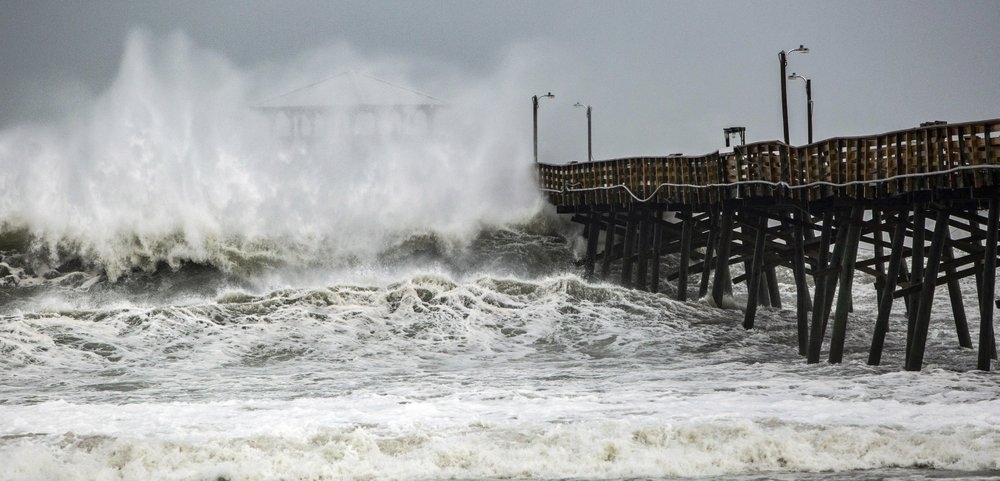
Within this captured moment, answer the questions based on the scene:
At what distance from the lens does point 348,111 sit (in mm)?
92750

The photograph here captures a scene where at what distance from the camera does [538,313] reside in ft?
86.0

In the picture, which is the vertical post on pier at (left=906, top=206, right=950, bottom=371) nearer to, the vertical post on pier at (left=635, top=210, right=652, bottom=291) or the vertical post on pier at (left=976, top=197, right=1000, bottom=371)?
the vertical post on pier at (left=976, top=197, right=1000, bottom=371)

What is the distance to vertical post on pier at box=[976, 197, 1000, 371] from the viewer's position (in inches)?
672

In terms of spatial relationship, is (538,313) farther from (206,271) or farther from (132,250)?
(132,250)

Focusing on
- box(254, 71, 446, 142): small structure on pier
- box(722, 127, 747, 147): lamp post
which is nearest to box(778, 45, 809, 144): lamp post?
box(722, 127, 747, 147): lamp post

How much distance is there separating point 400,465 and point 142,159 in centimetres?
2535

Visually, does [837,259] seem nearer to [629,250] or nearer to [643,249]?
[643,249]

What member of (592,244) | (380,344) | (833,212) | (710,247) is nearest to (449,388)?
(380,344)

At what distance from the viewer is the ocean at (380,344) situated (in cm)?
1224

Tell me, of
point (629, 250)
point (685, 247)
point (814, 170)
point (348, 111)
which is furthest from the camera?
point (348, 111)

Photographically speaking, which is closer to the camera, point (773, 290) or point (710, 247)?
point (710, 247)

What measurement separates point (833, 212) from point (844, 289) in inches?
143

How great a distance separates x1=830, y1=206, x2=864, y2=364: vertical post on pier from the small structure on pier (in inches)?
2771

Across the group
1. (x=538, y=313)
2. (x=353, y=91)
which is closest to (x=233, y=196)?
(x=538, y=313)
